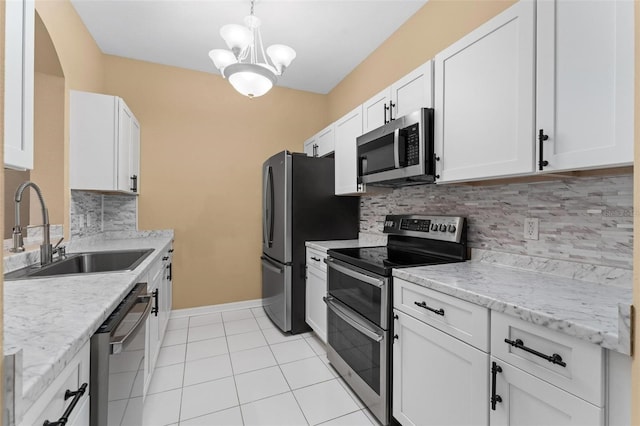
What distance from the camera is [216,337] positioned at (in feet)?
9.18

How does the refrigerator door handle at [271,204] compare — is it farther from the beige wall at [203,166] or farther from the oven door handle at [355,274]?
the oven door handle at [355,274]

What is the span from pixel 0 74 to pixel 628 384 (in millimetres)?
1516

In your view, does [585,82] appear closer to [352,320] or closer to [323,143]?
[352,320]

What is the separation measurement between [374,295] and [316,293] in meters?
1.03

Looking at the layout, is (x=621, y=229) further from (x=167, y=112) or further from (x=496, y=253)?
(x=167, y=112)

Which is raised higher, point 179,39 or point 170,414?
point 179,39

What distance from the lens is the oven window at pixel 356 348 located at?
5.54ft

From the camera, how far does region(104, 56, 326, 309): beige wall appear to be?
3207mm

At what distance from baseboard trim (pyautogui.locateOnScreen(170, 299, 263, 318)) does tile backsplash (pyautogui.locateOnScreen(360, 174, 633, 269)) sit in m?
2.55

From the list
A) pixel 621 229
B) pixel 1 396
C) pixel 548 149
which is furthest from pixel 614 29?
pixel 1 396

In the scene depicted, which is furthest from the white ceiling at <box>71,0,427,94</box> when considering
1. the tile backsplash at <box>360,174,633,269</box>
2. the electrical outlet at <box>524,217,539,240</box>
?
the electrical outlet at <box>524,217,539,240</box>

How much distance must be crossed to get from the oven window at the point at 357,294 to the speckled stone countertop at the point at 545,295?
0.24m

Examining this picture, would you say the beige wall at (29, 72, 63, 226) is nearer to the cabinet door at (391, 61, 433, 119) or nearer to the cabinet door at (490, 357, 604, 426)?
the cabinet door at (391, 61, 433, 119)

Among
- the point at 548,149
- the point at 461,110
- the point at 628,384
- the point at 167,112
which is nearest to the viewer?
the point at 628,384
